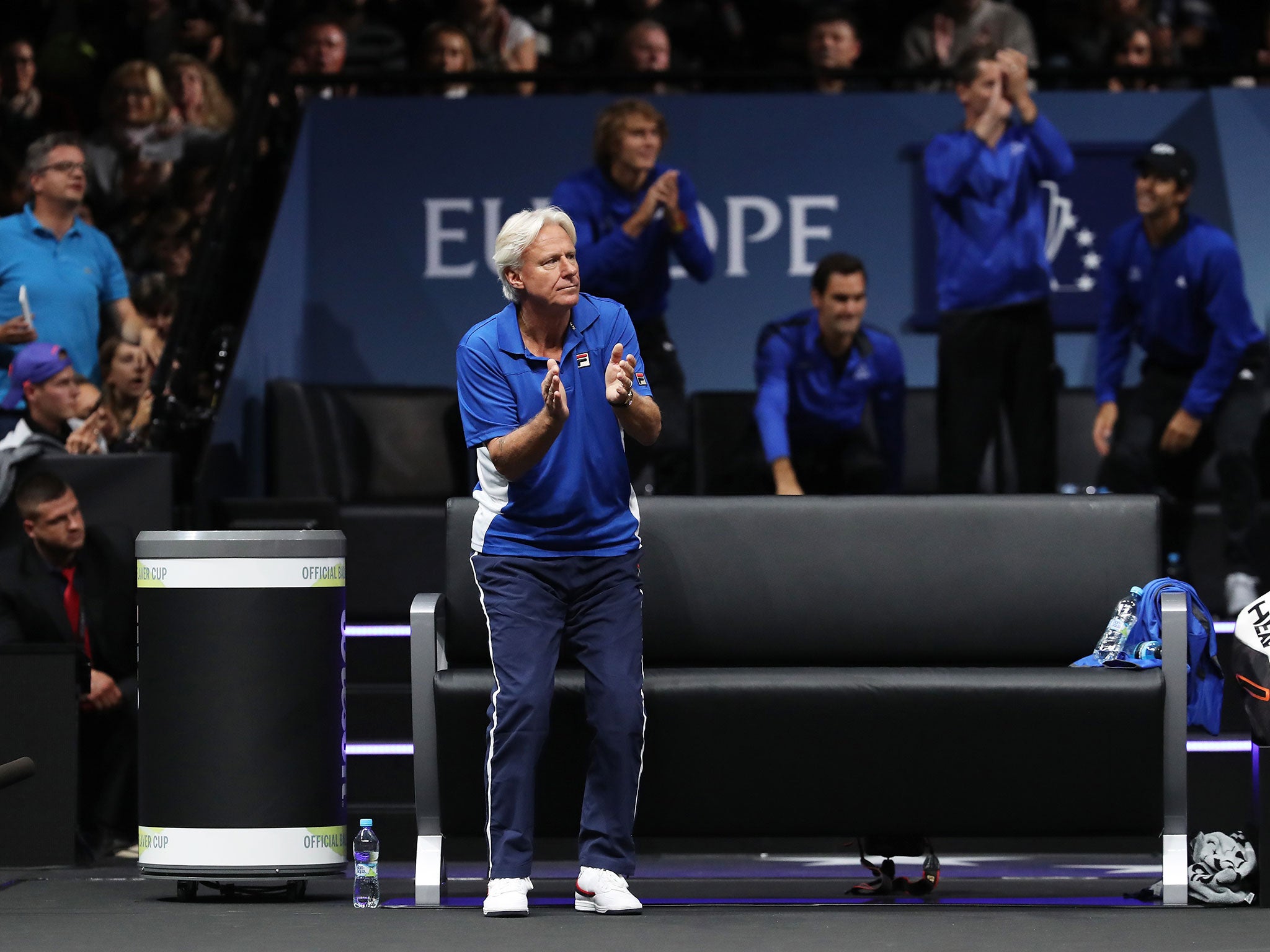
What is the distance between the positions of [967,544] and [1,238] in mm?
3983

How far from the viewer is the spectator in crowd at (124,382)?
7.49m

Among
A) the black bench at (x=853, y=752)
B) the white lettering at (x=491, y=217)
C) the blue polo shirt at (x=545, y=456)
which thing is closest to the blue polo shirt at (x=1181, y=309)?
the black bench at (x=853, y=752)

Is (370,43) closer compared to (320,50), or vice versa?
(320,50)

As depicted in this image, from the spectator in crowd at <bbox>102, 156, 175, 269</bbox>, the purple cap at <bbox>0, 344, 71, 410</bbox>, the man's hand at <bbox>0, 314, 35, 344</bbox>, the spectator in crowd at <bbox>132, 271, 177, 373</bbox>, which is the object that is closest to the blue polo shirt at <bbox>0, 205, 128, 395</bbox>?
the man's hand at <bbox>0, 314, 35, 344</bbox>

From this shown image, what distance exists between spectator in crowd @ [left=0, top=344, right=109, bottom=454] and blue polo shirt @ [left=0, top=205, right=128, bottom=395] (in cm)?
57

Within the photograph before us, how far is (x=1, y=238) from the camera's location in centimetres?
765

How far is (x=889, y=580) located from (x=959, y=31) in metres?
4.73

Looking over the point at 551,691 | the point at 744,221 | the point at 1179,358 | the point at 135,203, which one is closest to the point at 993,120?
the point at 1179,358

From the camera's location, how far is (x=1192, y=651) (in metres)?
5.14

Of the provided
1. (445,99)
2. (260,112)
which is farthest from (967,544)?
(445,99)

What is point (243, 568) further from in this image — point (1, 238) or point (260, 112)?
point (260, 112)

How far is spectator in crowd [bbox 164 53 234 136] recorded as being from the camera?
9.22 metres

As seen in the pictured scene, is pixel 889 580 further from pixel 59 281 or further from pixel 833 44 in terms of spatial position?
pixel 833 44

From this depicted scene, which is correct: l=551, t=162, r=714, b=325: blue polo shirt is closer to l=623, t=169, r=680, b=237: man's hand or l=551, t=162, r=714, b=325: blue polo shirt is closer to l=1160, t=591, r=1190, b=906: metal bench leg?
l=623, t=169, r=680, b=237: man's hand
